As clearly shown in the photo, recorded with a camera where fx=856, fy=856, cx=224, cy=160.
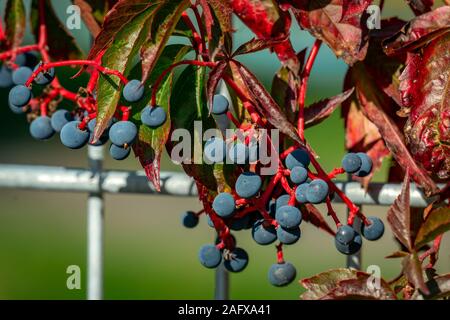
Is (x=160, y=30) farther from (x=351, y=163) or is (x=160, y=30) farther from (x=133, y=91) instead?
(x=351, y=163)

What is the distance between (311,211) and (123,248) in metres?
4.00

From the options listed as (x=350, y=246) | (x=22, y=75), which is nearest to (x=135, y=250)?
(x=22, y=75)

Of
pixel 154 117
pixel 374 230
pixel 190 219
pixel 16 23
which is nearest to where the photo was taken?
pixel 154 117

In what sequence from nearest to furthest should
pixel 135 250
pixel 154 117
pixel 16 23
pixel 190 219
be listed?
pixel 154 117 < pixel 190 219 < pixel 16 23 < pixel 135 250

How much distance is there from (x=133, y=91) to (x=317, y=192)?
0.86ft

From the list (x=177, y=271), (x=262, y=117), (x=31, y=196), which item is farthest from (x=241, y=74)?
(x=31, y=196)

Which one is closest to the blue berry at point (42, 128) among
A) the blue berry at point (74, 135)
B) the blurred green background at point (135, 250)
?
the blue berry at point (74, 135)

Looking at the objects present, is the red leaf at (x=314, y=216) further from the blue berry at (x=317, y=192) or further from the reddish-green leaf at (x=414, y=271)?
the reddish-green leaf at (x=414, y=271)

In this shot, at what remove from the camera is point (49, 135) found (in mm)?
1305

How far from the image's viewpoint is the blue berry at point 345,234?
1.13m

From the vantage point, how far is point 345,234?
3.71ft

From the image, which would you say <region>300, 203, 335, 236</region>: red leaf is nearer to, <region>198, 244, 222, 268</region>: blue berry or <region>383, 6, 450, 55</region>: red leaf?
<region>198, 244, 222, 268</region>: blue berry

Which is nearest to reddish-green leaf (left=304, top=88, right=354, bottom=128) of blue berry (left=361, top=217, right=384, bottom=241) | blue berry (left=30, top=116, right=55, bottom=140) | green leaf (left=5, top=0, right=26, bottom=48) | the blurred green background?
blue berry (left=361, top=217, right=384, bottom=241)
